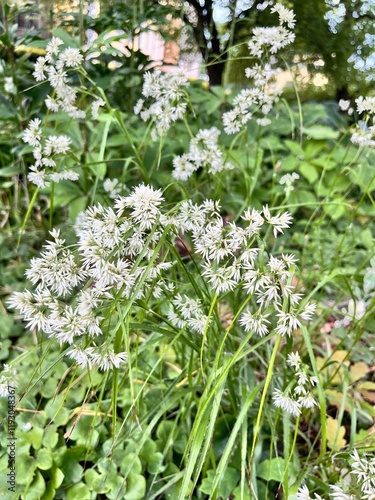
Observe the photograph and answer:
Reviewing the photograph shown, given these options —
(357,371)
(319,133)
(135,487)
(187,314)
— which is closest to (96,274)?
(187,314)

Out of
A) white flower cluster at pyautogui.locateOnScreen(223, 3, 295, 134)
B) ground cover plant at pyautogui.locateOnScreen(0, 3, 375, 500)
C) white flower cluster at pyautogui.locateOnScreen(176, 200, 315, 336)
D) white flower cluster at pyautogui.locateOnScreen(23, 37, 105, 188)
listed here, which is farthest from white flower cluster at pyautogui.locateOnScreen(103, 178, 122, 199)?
white flower cluster at pyautogui.locateOnScreen(176, 200, 315, 336)

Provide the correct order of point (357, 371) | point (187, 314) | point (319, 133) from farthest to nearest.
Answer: point (319, 133), point (357, 371), point (187, 314)

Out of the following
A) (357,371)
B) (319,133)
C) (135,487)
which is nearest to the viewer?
(135,487)

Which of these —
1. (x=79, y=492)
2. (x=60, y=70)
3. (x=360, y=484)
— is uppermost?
(x=60, y=70)

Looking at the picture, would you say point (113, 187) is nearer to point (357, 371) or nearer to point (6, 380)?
point (6, 380)

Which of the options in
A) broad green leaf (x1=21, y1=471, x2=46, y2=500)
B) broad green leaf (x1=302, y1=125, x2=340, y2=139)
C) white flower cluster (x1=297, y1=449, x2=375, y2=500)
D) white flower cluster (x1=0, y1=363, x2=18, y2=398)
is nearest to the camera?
white flower cluster (x1=297, y1=449, x2=375, y2=500)

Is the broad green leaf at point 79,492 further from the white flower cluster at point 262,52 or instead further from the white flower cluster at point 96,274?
the white flower cluster at point 262,52

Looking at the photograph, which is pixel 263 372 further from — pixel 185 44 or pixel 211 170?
Answer: pixel 185 44

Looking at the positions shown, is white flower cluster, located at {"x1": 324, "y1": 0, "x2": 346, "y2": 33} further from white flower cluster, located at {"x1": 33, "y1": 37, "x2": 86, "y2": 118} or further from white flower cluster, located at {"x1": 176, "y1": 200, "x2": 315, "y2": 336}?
white flower cluster, located at {"x1": 176, "y1": 200, "x2": 315, "y2": 336}

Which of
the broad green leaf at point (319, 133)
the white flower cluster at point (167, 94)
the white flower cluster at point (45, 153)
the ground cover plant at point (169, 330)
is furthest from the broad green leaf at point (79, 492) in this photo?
the broad green leaf at point (319, 133)
